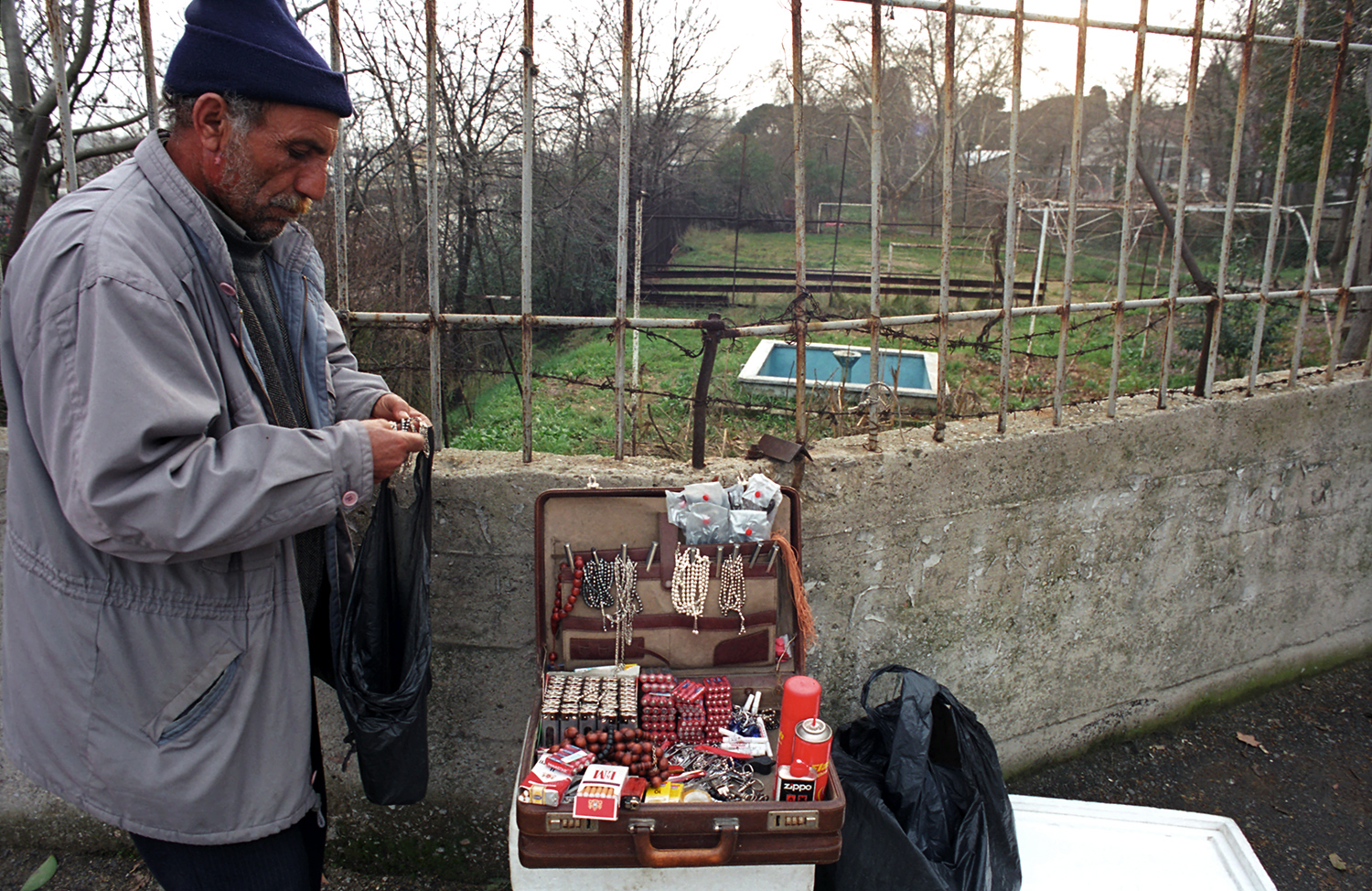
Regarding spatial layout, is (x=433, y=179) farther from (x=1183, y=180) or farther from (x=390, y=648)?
(x=1183, y=180)

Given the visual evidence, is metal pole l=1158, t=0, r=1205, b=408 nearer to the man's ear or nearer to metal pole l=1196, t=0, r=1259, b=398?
metal pole l=1196, t=0, r=1259, b=398

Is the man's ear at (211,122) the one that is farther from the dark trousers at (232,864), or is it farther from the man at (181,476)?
the dark trousers at (232,864)

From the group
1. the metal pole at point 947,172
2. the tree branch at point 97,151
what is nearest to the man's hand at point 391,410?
the tree branch at point 97,151

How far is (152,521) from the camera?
1365 mm

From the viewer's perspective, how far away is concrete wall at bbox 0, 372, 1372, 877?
2.67 meters

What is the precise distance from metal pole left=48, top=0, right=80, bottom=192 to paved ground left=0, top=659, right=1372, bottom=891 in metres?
2.19

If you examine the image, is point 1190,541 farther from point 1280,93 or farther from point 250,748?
point 1280,93

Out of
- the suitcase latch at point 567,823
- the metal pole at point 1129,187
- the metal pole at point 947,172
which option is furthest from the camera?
the metal pole at point 1129,187

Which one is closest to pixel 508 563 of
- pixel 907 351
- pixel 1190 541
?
pixel 1190 541

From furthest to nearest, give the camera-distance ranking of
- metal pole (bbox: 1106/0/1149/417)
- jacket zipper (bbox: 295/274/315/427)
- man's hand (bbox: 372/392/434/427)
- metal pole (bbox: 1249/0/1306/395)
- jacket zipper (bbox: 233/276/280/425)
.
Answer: metal pole (bbox: 1249/0/1306/395), metal pole (bbox: 1106/0/1149/417), man's hand (bbox: 372/392/434/427), jacket zipper (bbox: 295/274/315/427), jacket zipper (bbox: 233/276/280/425)

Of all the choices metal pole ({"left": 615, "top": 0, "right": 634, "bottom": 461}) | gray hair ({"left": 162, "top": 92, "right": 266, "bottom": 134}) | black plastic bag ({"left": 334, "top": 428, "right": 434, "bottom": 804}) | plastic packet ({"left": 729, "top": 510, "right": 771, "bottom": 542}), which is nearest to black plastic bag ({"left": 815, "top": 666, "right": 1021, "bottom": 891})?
plastic packet ({"left": 729, "top": 510, "right": 771, "bottom": 542})

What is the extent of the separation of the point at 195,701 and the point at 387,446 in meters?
0.58

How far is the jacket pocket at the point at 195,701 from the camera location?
1.55 m

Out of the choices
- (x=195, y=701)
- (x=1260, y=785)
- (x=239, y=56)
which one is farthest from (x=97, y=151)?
(x=1260, y=785)
